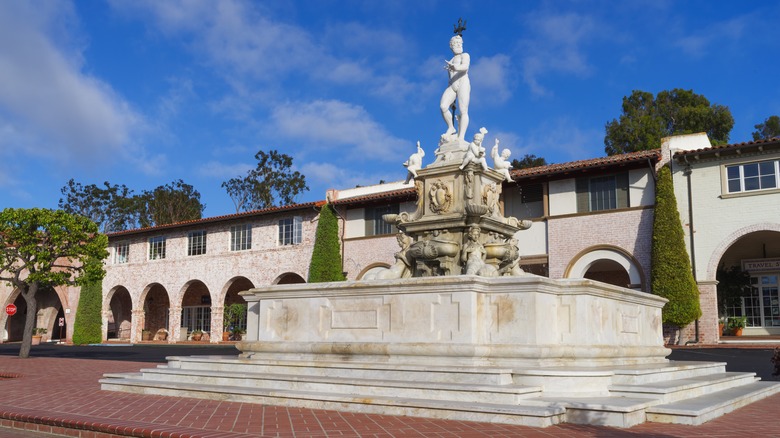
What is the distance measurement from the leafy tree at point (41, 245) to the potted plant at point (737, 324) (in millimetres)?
22007

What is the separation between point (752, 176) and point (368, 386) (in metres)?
19.7

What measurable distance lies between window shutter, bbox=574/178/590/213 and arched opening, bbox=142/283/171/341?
26.3 metres

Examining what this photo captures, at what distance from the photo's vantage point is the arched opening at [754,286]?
26953mm

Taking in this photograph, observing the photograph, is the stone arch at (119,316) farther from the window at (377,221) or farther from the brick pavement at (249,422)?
the brick pavement at (249,422)

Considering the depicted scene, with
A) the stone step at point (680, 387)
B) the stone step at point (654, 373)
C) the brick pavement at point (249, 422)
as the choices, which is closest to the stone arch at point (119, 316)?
the brick pavement at point (249, 422)

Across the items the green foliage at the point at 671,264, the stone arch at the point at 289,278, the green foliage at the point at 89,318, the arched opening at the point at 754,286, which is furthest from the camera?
the green foliage at the point at 89,318

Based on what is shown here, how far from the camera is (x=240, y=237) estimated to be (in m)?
37.1

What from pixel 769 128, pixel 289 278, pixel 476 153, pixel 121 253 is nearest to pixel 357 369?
pixel 476 153

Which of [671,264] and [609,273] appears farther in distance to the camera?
[609,273]

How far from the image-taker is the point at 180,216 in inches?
2672

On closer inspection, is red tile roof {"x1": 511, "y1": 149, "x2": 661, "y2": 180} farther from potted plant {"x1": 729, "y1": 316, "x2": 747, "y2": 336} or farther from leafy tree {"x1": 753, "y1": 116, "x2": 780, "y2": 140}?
leafy tree {"x1": 753, "y1": 116, "x2": 780, "y2": 140}

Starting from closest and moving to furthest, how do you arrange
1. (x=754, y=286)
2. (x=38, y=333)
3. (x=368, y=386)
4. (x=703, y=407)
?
(x=703, y=407) < (x=368, y=386) < (x=754, y=286) < (x=38, y=333)

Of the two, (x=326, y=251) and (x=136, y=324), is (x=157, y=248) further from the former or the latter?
(x=326, y=251)

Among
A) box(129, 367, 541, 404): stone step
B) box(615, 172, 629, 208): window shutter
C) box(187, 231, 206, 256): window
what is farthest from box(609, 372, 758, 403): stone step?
box(187, 231, 206, 256): window
